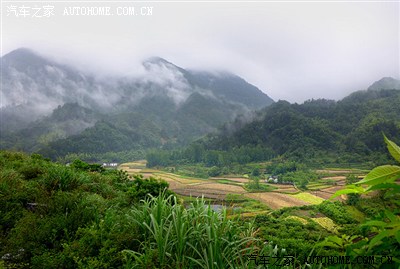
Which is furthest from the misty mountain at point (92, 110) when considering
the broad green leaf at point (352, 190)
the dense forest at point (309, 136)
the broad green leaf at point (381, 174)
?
the broad green leaf at point (381, 174)

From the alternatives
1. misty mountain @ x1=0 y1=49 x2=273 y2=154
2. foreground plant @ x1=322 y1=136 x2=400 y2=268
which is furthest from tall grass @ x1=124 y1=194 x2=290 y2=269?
misty mountain @ x1=0 y1=49 x2=273 y2=154

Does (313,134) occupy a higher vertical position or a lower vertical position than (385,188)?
lower

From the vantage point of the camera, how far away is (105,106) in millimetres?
167125

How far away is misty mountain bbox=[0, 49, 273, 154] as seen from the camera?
91875mm

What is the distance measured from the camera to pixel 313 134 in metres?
69.9

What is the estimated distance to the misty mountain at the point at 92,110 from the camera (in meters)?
91.9

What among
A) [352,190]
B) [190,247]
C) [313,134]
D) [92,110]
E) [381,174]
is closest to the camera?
[381,174]

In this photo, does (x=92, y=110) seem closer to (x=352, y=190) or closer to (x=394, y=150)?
(x=352, y=190)

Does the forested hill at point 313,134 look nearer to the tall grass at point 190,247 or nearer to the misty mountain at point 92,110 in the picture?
the misty mountain at point 92,110

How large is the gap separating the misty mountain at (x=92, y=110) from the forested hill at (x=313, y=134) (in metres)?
32.8

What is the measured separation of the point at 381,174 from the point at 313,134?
7525cm

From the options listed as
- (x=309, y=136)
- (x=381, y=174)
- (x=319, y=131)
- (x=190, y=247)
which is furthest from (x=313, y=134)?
(x=381, y=174)

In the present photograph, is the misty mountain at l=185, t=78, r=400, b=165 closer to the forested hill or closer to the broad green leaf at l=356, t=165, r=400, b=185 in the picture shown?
the forested hill

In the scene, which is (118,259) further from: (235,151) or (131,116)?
(131,116)
